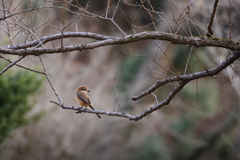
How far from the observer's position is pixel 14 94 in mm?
6309

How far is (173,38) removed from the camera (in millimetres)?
2301

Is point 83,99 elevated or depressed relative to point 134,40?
elevated

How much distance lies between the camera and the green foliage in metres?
6.21

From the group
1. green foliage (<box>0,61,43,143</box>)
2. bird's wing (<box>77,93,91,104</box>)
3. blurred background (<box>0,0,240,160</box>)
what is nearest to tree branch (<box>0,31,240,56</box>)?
bird's wing (<box>77,93,91,104</box>)

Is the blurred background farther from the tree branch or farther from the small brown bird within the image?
the tree branch

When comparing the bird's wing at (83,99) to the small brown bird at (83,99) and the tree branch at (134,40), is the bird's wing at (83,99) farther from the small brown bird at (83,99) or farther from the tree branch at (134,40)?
the tree branch at (134,40)

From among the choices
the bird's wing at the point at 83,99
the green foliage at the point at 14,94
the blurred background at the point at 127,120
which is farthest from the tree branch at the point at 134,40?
the blurred background at the point at 127,120

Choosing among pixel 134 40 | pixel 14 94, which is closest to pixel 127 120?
pixel 14 94

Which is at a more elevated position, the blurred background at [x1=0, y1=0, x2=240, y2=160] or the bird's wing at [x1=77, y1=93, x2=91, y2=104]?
the blurred background at [x1=0, y1=0, x2=240, y2=160]

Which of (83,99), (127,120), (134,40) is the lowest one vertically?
(134,40)

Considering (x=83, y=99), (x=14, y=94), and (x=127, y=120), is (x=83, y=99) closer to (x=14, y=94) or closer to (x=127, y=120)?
(x=14, y=94)

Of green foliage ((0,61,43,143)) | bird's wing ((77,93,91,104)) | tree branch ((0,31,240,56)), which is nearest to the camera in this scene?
tree branch ((0,31,240,56))

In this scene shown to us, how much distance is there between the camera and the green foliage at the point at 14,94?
20.4 feet

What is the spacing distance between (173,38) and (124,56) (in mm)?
8849
